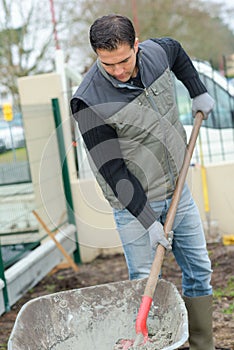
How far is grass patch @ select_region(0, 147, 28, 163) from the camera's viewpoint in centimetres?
547

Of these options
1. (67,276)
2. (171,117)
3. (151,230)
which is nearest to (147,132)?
(171,117)

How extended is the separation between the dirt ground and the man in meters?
0.90

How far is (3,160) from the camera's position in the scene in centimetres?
548

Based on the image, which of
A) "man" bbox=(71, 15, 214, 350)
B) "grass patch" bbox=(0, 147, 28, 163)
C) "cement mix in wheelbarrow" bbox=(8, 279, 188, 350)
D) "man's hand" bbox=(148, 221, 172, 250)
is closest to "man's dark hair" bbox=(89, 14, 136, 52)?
"man" bbox=(71, 15, 214, 350)

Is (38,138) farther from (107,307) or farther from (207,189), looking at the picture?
(107,307)

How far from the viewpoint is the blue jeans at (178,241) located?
328 cm

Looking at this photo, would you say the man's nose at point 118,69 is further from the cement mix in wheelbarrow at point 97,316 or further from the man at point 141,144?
the cement mix in wheelbarrow at point 97,316

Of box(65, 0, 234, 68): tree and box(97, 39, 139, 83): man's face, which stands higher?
box(65, 0, 234, 68): tree

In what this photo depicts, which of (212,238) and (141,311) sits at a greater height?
(141,311)

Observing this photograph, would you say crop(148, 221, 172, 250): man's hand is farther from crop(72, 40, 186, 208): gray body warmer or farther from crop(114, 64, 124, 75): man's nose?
crop(114, 64, 124, 75): man's nose

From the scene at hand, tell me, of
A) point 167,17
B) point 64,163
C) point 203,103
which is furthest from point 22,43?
point 203,103

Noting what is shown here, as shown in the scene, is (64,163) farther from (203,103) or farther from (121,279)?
(203,103)

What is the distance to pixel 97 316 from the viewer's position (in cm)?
320

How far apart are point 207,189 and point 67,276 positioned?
171cm
